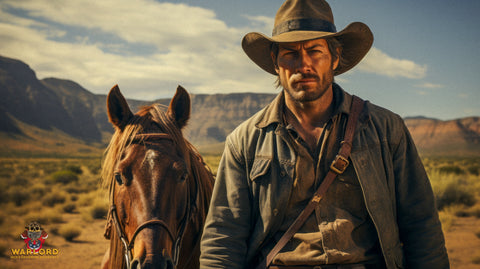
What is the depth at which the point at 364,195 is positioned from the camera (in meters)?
1.79

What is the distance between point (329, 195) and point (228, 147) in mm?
722

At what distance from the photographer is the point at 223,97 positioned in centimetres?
19288

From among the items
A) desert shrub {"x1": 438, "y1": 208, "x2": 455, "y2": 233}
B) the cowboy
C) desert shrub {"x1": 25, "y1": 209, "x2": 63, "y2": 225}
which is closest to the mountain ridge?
desert shrub {"x1": 25, "y1": 209, "x2": 63, "y2": 225}

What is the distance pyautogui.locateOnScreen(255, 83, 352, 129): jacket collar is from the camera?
203 centimetres

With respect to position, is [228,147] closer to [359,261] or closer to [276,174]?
[276,174]

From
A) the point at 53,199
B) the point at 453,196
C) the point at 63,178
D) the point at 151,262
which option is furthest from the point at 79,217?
the point at 453,196

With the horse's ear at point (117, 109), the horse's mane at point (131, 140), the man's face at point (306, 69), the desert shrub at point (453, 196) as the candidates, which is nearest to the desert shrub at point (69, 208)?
the horse's mane at point (131, 140)

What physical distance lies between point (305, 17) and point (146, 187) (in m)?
1.58

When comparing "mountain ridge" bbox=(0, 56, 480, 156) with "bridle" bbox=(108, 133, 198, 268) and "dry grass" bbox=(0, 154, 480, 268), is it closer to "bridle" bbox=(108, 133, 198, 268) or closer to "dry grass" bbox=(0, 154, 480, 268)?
"dry grass" bbox=(0, 154, 480, 268)

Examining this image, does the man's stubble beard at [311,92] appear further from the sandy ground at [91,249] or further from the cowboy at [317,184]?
the sandy ground at [91,249]

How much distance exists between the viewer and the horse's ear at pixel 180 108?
2.87 metres

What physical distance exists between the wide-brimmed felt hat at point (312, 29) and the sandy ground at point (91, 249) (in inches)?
328

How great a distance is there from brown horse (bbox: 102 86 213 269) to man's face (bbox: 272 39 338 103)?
1.05 m

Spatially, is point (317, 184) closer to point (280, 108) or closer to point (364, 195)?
point (364, 195)
